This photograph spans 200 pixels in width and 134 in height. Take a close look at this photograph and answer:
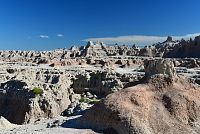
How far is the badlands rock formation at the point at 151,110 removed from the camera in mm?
22672

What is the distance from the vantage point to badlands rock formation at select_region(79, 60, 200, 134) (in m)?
22.7

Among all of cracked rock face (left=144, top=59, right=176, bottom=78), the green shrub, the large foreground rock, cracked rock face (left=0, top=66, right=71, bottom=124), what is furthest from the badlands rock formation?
the green shrub

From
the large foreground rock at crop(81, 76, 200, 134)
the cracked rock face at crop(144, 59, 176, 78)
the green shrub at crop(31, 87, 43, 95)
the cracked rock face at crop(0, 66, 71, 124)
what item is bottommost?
the cracked rock face at crop(0, 66, 71, 124)

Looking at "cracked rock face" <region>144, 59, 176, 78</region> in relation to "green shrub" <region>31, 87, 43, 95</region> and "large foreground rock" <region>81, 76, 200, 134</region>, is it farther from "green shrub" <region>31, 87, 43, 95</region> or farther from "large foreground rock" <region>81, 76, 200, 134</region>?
"green shrub" <region>31, 87, 43, 95</region>

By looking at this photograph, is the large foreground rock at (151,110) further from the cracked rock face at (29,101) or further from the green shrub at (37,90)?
the green shrub at (37,90)

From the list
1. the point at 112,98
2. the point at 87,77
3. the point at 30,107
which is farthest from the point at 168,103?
the point at 87,77

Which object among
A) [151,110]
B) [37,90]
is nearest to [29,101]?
[37,90]

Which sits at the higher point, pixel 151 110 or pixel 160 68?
pixel 160 68

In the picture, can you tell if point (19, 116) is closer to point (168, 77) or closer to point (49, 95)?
point (49, 95)

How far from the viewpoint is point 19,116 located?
41719mm

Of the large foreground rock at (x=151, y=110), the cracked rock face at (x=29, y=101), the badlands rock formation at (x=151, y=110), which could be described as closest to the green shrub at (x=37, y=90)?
the cracked rock face at (x=29, y=101)

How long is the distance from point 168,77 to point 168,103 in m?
2.24

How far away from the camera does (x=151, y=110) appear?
78.2 ft

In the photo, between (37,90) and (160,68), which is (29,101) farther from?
(160,68)
